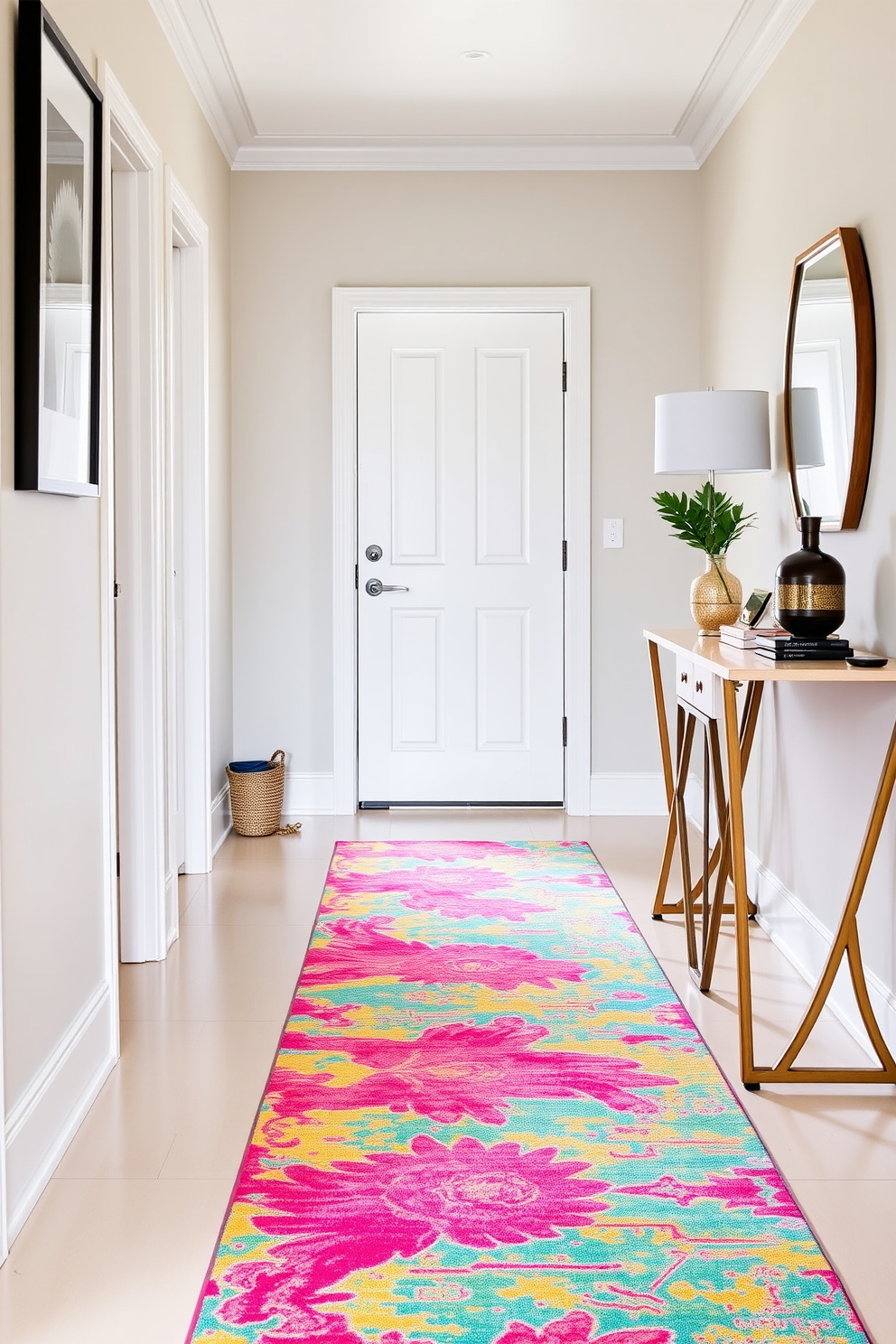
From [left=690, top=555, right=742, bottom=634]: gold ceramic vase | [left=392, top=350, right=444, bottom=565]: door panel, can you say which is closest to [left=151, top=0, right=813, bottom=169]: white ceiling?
[left=392, top=350, right=444, bottom=565]: door panel

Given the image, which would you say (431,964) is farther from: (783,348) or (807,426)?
(783,348)

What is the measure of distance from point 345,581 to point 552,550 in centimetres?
85

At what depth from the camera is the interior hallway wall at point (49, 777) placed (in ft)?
6.68

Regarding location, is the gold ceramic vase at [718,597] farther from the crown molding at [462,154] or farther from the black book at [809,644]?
the crown molding at [462,154]

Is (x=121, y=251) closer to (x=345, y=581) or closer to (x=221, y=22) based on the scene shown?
(x=221, y=22)

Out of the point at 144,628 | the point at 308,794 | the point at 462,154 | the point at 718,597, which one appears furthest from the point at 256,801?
the point at 462,154

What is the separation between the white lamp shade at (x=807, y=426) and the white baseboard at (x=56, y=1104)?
2.20 metres

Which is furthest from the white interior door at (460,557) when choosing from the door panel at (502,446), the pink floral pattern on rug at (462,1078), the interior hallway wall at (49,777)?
the pink floral pattern on rug at (462,1078)

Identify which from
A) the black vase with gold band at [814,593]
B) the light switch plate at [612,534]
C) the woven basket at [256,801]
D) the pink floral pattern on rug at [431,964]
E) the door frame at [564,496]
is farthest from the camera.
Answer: the light switch plate at [612,534]

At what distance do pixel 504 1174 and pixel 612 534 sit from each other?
3.25 m

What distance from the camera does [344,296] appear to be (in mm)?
4914

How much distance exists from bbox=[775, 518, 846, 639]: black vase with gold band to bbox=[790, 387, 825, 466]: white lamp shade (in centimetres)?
57

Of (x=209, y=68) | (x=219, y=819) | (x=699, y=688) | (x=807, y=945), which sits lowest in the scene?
(x=807, y=945)

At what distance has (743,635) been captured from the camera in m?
Result: 2.95
